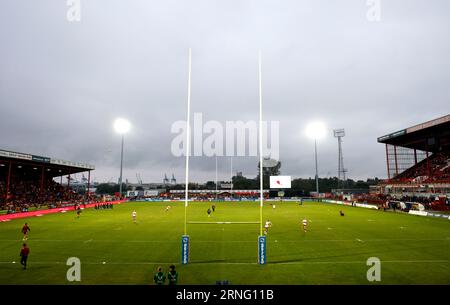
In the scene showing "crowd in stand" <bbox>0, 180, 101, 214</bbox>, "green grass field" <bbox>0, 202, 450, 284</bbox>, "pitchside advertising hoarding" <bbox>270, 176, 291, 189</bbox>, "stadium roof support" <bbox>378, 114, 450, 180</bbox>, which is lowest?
"green grass field" <bbox>0, 202, 450, 284</bbox>

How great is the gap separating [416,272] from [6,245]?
90.4ft

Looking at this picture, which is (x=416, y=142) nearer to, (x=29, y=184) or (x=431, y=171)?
(x=431, y=171)

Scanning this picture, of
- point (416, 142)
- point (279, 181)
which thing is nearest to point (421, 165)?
point (416, 142)

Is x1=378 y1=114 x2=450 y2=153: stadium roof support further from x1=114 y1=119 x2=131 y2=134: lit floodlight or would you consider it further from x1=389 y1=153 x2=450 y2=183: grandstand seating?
x1=114 y1=119 x2=131 y2=134: lit floodlight

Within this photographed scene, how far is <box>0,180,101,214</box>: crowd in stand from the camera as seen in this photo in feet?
165

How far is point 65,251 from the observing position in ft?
63.6

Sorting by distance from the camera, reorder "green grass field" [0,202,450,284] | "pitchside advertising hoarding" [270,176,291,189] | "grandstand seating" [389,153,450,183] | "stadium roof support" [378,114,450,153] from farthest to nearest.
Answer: "pitchside advertising hoarding" [270,176,291,189] < "stadium roof support" [378,114,450,153] < "grandstand seating" [389,153,450,183] < "green grass field" [0,202,450,284]

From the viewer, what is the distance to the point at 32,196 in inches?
2398

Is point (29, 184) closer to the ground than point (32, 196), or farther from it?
farther from it

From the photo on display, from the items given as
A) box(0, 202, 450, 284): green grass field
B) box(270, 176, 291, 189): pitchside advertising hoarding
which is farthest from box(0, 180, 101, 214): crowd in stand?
box(270, 176, 291, 189): pitchside advertising hoarding

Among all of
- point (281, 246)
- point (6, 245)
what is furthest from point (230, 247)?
point (6, 245)
